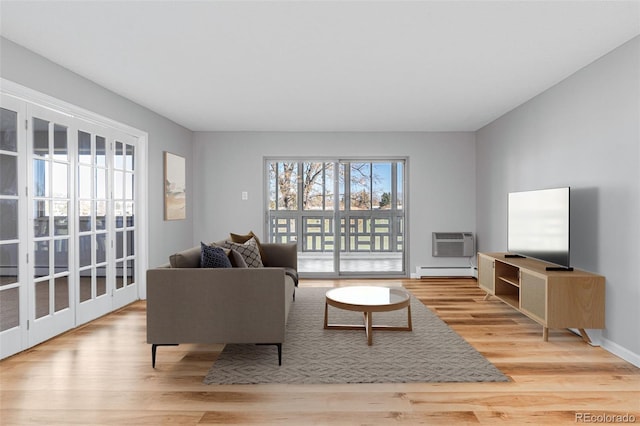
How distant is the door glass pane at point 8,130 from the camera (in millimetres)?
2880

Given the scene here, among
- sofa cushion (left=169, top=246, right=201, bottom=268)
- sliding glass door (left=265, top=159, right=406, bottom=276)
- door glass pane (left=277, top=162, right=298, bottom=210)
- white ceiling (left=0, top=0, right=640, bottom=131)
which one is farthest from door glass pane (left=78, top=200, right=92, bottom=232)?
door glass pane (left=277, top=162, right=298, bottom=210)

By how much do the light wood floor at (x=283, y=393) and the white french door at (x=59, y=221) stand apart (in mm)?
376

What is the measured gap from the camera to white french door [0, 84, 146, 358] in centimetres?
296

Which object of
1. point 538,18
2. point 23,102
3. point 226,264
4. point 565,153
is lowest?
point 226,264

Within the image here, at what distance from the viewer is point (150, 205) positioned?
16.0 feet

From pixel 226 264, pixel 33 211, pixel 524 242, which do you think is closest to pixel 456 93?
pixel 524 242

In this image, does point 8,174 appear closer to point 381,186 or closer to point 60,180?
point 60,180

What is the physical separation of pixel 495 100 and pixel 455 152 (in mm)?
1907

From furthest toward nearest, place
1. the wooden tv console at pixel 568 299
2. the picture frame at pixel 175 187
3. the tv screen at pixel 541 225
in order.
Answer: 1. the picture frame at pixel 175 187
2. the tv screen at pixel 541 225
3. the wooden tv console at pixel 568 299

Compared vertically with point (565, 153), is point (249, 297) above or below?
below

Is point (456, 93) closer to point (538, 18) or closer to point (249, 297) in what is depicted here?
point (538, 18)

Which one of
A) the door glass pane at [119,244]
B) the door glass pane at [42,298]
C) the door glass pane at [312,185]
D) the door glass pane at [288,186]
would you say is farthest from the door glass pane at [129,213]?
the door glass pane at [312,185]

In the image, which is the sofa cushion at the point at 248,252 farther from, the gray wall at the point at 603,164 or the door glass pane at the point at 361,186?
the gray wall at the point at 603,164

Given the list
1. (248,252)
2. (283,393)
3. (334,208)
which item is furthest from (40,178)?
(334,208)
